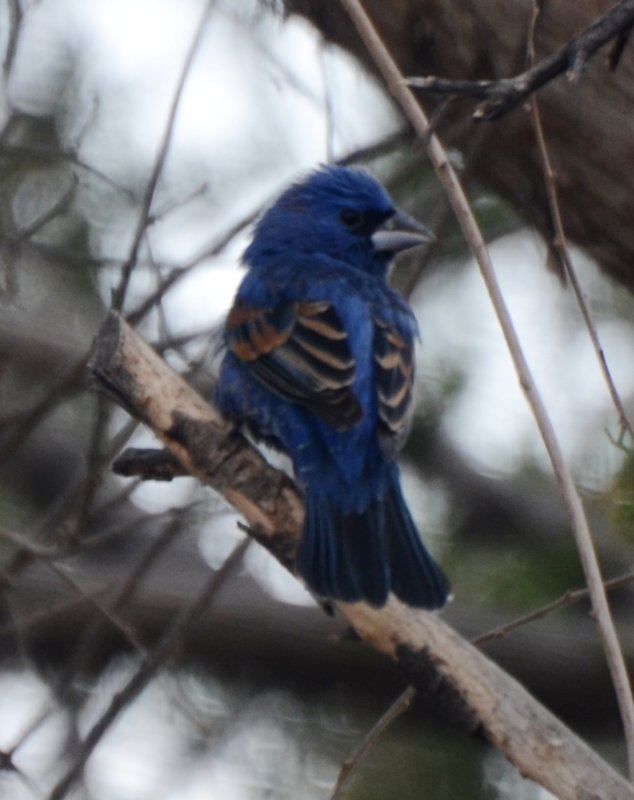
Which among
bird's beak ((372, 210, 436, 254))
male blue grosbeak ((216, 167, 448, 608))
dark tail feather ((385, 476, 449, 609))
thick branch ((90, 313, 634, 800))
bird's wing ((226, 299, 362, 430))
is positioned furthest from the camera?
bird's beak ((372, 210, 436, 254))

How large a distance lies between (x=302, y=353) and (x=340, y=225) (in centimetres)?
93

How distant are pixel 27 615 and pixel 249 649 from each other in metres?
0.67

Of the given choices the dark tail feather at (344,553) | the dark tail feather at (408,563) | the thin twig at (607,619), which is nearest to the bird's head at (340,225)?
the dark tail feather at (408,563)

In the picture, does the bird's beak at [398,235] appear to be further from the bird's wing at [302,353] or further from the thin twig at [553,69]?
the thin twig at [553,69]

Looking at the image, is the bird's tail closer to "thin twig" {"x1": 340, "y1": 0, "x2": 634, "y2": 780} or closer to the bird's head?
"thin twig" {"x1": 340, "y1": 0, "x2": 634, "y2": 780}

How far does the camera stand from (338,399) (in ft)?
13.2

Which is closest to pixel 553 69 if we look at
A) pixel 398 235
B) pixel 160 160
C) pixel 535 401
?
pixel 535 401

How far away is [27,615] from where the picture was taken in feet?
16.0

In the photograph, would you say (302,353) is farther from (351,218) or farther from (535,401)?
(535,401)

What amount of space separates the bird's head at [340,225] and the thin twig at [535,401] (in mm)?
1467

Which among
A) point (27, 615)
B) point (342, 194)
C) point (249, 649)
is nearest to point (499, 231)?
point (342, 194)

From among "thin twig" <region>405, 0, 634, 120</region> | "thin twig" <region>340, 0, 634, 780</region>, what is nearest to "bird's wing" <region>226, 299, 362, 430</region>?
"thin twig" <region>340, 0, 634, 780</region>

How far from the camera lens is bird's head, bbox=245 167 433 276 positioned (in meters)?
4.93

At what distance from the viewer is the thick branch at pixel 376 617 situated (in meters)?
3.29
